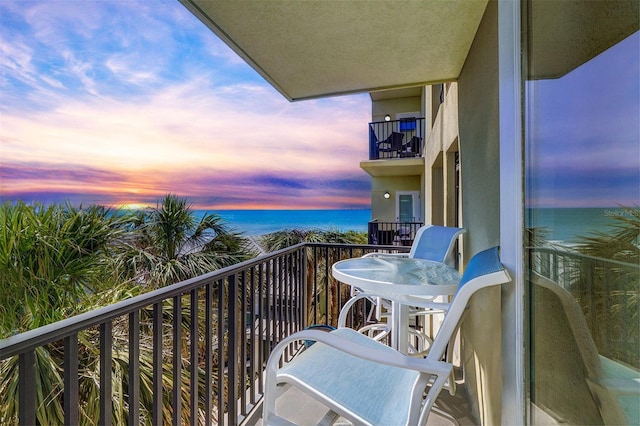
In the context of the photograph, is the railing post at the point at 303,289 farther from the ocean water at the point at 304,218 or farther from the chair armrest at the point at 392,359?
the ocean water at the point at 304,218

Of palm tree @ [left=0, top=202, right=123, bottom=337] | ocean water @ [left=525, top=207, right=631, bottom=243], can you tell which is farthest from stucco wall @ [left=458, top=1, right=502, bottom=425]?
palm tree @ [left=0, top=202, right=123, bottom=337]

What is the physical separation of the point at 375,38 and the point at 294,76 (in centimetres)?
81

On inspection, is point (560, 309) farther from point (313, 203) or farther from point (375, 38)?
point (313, 203)

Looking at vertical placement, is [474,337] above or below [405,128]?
below

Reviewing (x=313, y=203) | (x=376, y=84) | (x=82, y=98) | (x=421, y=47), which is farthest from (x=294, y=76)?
(x=313, y=203)

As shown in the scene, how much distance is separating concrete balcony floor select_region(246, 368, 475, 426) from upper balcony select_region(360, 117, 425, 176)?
6558mm

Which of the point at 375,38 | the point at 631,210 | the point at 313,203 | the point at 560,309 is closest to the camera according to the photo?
the point at 631,210

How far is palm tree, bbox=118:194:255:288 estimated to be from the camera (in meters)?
5.50

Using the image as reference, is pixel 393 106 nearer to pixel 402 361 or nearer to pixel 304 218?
pixel 402 361

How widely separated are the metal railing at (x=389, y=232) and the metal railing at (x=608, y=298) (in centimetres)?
749

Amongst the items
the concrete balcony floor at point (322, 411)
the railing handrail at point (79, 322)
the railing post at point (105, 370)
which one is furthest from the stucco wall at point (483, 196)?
the railing post at point (105, 370)

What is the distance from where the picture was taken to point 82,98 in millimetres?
Result: 10711

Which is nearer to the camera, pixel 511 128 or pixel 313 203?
pixel 511 128

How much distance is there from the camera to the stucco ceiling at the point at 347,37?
5.48 feet
